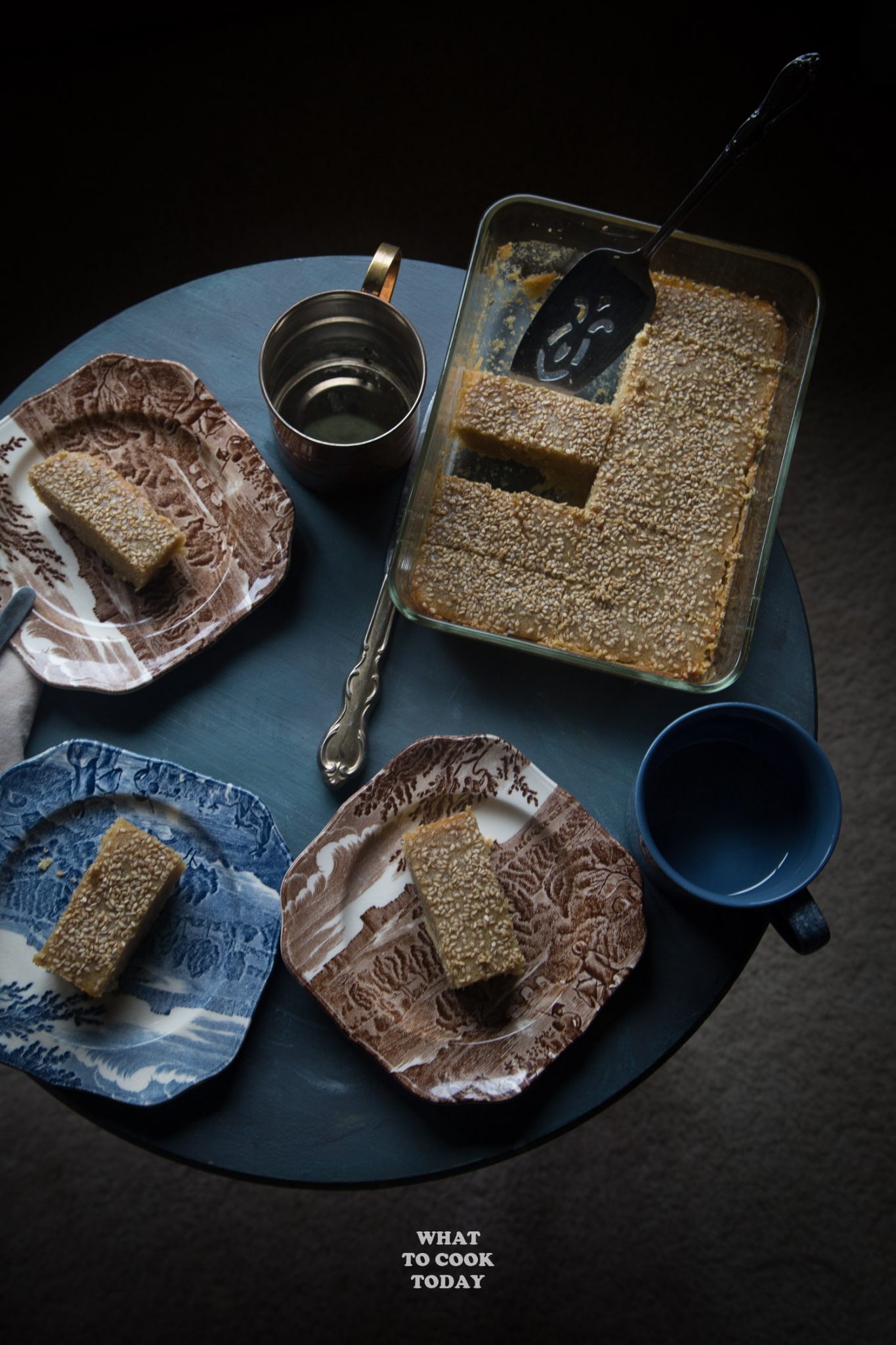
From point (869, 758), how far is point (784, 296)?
983 millimetres

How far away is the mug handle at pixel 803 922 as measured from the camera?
3.51ft

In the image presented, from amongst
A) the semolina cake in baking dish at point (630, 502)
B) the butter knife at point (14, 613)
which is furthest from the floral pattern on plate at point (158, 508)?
the semolina cake in baking dish at point (630, 502)

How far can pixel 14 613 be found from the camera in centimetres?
122

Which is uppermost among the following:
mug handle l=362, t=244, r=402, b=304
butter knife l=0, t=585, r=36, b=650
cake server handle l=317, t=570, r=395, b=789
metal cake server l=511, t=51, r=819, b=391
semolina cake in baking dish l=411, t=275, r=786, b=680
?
mug handle l=362, t=244, r=402, b=304

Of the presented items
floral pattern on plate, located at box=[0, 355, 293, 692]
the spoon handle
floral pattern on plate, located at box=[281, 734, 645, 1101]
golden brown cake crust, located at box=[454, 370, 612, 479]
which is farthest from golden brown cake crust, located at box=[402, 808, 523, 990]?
the spoon handle

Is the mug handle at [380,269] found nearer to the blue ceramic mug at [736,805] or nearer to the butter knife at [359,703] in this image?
the butter knife at [359,703]

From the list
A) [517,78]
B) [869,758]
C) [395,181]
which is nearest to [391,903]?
[869,758]

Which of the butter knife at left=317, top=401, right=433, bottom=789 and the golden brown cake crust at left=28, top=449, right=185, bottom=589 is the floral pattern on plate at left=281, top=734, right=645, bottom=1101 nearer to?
the butter knife at left=317, top=401, right=433, bottom=789

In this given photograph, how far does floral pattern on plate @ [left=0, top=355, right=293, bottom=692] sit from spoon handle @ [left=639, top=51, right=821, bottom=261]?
65cm

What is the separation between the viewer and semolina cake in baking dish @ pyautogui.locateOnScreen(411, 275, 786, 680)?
1.23 metres

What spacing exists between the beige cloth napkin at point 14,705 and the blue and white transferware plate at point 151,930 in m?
0.04

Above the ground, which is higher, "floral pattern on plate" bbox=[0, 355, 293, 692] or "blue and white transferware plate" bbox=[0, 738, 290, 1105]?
"floral pattern on plate" bbox=[0, 355, 293, 692]

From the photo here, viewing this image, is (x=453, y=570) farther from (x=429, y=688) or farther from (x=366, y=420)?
(x=366, y=420)

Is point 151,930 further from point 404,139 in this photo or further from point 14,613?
point 404,139
